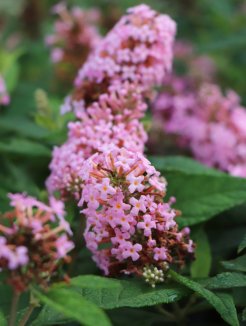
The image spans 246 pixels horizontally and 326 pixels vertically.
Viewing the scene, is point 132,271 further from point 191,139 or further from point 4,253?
point 191,139

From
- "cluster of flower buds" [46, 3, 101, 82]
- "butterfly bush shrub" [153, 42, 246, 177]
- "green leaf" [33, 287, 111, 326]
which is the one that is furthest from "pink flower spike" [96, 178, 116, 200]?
"cluster of flower buds" [46, 3, 101, 82]

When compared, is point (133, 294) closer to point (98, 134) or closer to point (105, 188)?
point (105, 188)

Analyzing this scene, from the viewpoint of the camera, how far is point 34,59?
2914 millimetres

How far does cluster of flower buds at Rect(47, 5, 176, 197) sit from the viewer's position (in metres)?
1.40

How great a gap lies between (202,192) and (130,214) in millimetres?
376

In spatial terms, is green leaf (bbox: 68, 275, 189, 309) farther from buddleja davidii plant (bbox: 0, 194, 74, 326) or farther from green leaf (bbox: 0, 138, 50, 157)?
green leaf (bbox: 0, 138, 50, 157)

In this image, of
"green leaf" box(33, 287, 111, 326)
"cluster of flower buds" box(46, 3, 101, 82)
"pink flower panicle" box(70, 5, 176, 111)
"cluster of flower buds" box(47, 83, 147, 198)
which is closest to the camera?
"green leaf" box(33, 287, 111, 326)

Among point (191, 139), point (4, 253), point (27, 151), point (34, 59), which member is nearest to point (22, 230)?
point (4, 253)

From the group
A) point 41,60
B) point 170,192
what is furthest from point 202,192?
point 41,60

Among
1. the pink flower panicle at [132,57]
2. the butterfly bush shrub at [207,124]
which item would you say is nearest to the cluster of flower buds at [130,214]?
the pink flower panicle at [132,57]

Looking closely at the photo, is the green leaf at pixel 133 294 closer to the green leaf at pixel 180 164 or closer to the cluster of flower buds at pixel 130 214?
the cluster of flower buds at pixel 130 214

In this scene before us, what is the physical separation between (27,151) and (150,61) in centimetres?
44

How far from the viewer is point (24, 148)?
1711 millimetres

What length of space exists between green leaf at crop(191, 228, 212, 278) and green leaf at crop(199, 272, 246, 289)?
6.4 inches
